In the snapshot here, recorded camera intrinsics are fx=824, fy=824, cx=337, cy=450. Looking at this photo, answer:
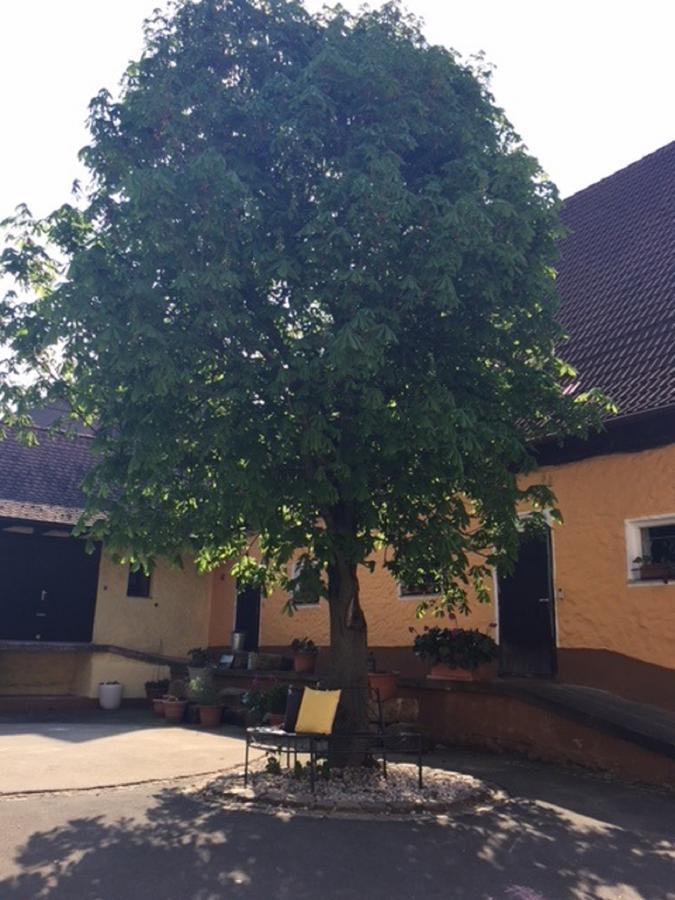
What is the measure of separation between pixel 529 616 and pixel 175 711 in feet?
20.2

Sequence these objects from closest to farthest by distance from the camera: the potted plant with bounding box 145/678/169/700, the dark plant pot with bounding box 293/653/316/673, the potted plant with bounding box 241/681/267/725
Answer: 1. the potted plant with bounding box 241/681/267/725
2. the dark plant pot with bounding box 293/653/316/673
3. the potted plant with bounding box 145/678/169/700

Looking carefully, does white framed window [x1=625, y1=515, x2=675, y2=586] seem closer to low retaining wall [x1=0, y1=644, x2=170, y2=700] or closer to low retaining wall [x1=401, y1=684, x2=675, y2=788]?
low retaining wall [x1=401, y1=684, x2=675, y2=788]

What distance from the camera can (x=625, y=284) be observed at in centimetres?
1286

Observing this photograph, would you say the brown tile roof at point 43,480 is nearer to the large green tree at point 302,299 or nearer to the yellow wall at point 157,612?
the yellow wall at point 157,612

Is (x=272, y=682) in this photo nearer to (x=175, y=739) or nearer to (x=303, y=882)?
(x=175, y=739)

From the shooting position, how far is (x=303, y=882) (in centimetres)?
504

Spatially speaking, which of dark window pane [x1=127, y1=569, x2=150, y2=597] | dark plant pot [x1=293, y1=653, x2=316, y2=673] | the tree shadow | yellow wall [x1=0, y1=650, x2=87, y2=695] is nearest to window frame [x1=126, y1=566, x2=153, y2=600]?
dark window pane [x1=127, y1=569, x2=150, y2=597]

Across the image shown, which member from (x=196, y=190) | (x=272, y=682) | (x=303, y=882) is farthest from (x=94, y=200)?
(x=272, y=682)

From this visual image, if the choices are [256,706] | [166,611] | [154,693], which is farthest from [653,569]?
[166,611]

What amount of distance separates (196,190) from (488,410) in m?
3.37

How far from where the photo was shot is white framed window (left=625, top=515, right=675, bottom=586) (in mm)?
9859

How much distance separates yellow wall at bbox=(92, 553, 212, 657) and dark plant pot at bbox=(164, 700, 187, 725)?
4.02 m

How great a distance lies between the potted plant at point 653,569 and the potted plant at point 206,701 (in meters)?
7.13

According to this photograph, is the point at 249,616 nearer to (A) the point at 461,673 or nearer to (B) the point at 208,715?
(B) the point at 208,715
